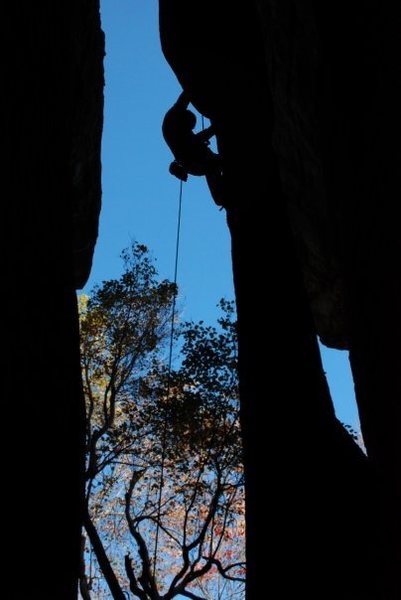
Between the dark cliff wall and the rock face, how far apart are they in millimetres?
1613

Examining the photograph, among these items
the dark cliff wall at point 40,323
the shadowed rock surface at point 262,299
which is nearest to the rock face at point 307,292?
the shadowed rock surface at point 262,299

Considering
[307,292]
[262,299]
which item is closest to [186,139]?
[307,292]

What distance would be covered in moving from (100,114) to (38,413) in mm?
10408

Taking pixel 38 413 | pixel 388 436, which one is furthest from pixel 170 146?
pixel 38 413

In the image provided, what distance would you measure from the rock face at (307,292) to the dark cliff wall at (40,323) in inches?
63.5

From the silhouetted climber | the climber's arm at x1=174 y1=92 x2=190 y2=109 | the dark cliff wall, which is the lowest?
the dark cliff wall

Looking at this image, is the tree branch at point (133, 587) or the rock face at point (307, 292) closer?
the rock face at point (307, 292)

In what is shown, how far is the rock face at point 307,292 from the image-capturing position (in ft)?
12.9

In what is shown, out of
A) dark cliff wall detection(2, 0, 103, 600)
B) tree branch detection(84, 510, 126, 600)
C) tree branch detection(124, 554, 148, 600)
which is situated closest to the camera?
dark cliff wall detection(2, 0, 103, 600)

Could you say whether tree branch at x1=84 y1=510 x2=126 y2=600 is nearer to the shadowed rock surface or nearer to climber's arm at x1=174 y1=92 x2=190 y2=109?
the shadowed rock surface

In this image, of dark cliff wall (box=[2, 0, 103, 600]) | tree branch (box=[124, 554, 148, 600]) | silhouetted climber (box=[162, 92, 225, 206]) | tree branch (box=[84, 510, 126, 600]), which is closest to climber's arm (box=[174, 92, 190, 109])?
silhouetted climber (box=[162, 92, 225, 206])

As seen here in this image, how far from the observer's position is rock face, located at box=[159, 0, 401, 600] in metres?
3.92

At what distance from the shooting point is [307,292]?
5.85 metres

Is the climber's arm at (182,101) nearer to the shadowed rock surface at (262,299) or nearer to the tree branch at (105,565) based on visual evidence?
the shadowed rock surface at (262,299)
